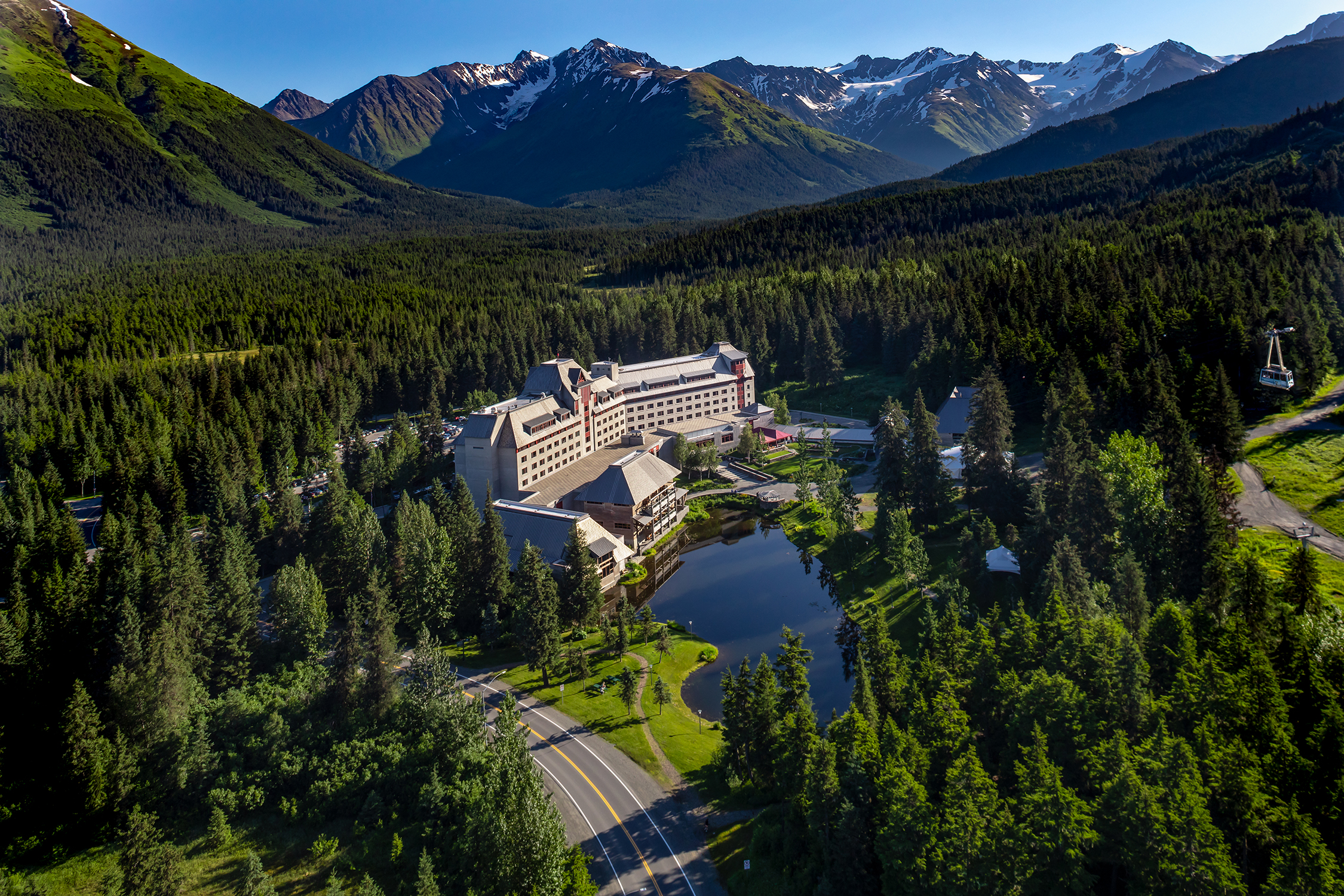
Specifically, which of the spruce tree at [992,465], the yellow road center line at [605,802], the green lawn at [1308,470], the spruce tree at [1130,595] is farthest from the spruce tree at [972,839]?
the green lawn at [1308,470]

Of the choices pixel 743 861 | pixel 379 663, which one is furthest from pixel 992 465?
pixel 379 663

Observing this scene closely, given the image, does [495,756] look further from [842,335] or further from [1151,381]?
[842,335]

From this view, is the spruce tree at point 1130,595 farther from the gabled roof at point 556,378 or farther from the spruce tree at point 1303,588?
the gabled roof at point 556,378

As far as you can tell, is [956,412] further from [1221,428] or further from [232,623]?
[232,623]

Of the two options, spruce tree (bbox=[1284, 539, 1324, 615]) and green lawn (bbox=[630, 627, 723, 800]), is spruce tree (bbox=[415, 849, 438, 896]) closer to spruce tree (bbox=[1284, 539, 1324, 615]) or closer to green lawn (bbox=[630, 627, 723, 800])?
green lawn (bbox=[630, 627, 723, 800])

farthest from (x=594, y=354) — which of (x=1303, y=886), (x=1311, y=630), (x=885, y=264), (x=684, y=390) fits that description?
(x=1303, y=886)

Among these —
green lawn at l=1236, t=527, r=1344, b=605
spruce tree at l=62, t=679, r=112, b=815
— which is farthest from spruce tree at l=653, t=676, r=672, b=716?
green lawn at l=1236, t=527, r=1344, b=605
